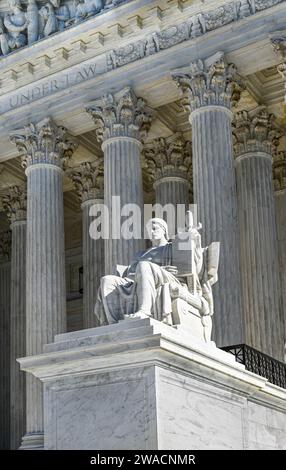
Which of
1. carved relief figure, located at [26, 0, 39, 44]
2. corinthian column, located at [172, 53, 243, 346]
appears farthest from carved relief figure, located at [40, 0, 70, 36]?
corinthian column, located at [172, 53, 243, 346]

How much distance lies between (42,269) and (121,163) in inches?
Result: 163

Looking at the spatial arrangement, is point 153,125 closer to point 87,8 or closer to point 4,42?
point 87,8

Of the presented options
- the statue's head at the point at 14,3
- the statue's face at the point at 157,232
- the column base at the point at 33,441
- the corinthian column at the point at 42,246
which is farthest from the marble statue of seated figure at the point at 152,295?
the statue's head at the point at 14,3

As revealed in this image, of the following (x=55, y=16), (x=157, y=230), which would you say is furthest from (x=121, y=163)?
(x=157, y=230)

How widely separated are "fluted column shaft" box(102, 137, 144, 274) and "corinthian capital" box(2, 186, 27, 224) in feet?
27.2

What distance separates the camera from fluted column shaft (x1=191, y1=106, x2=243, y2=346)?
23375 millimetres

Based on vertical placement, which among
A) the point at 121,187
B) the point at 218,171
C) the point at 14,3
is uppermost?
the point at 14,3

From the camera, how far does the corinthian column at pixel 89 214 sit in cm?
3328

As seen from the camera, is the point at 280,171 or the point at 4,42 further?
the point at 280,171

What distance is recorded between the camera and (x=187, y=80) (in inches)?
1032

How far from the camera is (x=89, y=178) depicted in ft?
111

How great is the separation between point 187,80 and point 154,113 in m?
2.87
